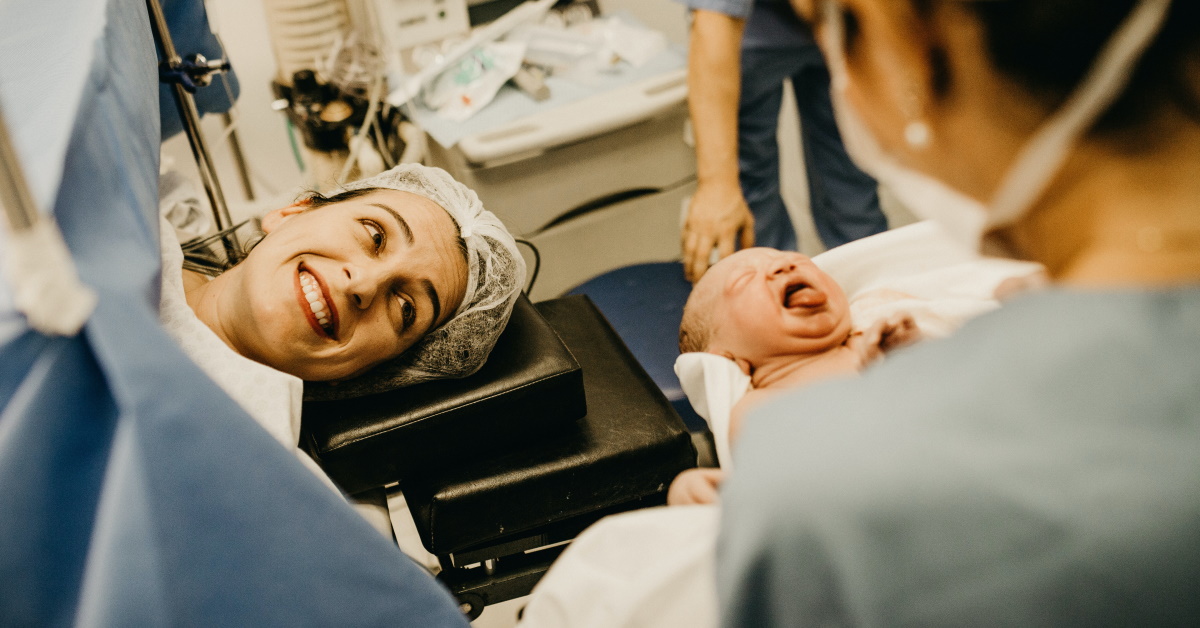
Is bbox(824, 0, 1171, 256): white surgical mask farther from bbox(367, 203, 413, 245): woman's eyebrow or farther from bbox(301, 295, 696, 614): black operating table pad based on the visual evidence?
bbox(367, 203, 413, 245): woman's eyebrow

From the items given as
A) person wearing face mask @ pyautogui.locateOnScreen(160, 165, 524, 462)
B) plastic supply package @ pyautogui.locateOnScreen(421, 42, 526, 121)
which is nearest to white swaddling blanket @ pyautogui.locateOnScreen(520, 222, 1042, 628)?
person wearing face mask @ pyautogui.locateOnScreen(160, 165, 524, 462)

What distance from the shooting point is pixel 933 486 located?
43 centimetres

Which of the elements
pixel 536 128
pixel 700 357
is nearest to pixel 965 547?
pixel 700 357

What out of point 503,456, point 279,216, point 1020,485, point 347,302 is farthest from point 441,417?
point 1020,485

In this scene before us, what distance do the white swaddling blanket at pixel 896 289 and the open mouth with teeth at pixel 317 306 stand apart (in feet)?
1.91

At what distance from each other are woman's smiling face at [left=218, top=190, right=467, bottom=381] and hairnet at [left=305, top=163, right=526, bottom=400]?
28 mm

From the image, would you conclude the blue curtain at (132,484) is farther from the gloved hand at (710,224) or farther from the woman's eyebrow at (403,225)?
the gloved hand at (710,224)

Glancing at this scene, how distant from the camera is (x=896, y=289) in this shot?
1.39 m

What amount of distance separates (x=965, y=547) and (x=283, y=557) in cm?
53

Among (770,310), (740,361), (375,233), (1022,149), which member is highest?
(1022,149)

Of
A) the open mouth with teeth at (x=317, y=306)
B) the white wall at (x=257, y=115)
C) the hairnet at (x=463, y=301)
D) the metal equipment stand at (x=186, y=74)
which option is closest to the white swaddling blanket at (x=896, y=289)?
the hairnet at (x=463, y=301)

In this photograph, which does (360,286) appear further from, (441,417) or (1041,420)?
(1041,420)

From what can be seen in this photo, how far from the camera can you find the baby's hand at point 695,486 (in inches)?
39.3

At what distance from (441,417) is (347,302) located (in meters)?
0.22
